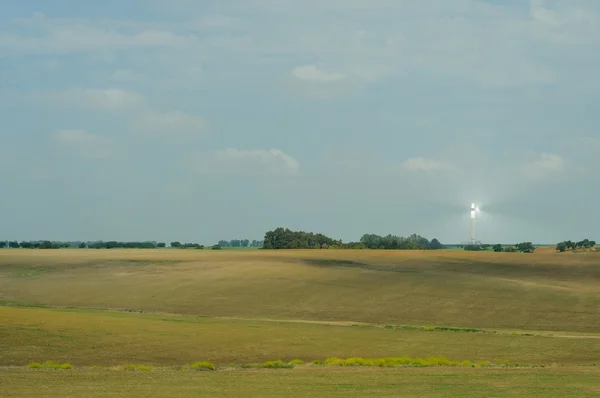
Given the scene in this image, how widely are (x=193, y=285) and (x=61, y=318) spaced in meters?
26.3

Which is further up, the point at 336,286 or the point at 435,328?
the point at 336,286

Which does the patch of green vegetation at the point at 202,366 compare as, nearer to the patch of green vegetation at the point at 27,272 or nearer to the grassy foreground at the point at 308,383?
the grassy foreground at the point at 308,383

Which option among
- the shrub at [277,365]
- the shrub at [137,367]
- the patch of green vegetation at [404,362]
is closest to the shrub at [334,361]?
the patch of green vegetation at [404,362]

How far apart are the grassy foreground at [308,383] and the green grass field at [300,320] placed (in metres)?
0.07

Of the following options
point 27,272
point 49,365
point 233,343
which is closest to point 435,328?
point 233,343

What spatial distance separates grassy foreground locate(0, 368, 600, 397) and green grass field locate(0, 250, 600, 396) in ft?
0.24

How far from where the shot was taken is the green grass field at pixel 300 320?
29.0m

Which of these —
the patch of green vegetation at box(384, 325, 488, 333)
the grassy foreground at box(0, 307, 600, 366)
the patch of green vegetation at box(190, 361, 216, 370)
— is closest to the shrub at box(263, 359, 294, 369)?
the patch of green vegetation at box(190, 361, 216, 370)

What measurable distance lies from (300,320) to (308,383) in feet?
101

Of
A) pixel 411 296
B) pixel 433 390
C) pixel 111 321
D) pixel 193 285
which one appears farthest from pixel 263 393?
pixel 193 285

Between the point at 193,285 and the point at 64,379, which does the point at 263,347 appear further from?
the point at 193,285

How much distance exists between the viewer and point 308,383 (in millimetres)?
28219

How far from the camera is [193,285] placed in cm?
7569

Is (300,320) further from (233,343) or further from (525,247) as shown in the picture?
(525,247)
